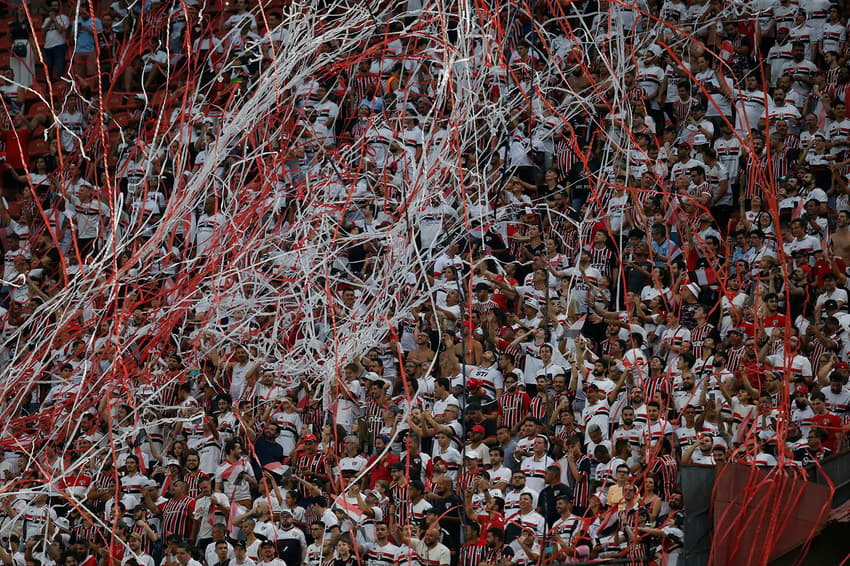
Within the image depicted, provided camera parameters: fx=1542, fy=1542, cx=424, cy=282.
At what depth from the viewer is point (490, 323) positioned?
40.0 ft

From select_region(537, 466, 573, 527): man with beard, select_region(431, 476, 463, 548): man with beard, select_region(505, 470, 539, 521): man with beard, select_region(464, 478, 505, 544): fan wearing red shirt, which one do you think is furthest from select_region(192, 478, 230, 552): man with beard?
select_region(537, 466, 573, 527): man with beard

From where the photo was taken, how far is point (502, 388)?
11.7 metres

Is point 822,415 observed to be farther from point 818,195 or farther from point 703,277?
point 818,195

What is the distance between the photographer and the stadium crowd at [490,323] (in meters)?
10.6

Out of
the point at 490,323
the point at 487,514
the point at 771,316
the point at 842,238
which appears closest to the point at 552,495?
the point at 487,514

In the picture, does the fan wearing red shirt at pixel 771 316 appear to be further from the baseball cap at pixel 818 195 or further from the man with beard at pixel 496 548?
the man with beard at pixel 496 548

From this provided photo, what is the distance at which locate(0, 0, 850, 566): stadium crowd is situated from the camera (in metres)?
10.6

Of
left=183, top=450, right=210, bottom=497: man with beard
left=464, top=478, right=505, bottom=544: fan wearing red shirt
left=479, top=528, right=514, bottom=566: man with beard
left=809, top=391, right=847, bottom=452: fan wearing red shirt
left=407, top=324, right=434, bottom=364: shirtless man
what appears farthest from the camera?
left=407, top=324, right=434, bottom=364: shirtless man

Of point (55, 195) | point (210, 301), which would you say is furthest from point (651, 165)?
point (55, 195)

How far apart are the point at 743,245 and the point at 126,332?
5.07 meters

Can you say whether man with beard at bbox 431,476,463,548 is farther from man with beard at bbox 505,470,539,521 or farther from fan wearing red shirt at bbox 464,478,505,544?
man with beard at bbox 505,470,539,521

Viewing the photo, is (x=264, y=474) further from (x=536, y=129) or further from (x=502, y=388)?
(x=536, y=129)

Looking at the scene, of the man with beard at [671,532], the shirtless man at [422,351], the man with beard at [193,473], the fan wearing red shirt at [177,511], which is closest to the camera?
the man with beard at [671,532]

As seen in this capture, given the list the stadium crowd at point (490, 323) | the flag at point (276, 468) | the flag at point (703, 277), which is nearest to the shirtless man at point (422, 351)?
the stadium crowd at point (490, 323)
